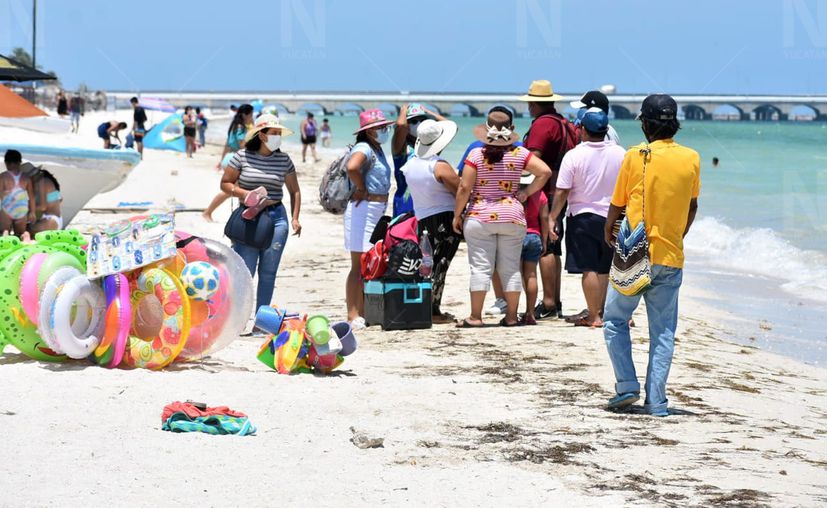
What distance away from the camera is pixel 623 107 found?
144 m

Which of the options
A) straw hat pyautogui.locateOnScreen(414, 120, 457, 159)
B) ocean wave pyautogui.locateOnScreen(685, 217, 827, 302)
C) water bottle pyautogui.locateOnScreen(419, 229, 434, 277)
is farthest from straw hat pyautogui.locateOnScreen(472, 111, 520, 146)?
ocean wave pyautogui.locateOnScreen(685, 217, 827, 302)

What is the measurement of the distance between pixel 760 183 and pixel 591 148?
2513 cm

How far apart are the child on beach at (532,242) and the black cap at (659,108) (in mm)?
2669

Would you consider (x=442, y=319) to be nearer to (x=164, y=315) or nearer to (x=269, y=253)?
(x=269, y=253)

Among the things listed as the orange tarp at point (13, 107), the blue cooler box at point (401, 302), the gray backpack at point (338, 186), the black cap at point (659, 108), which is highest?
the orange tarp at point (13, 107)

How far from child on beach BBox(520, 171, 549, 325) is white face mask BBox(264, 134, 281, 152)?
5.94ft

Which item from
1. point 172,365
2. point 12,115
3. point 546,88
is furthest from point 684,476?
point 12,115

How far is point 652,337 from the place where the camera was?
5.47 metres

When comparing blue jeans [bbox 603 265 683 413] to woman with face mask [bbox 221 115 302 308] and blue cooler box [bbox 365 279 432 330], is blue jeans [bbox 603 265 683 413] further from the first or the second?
woman with face mask [bbox 221 115 302 308]

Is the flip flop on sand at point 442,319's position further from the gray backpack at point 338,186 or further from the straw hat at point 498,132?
the straw hat at point 498,132

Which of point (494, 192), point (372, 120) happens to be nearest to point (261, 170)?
point (372, 120)

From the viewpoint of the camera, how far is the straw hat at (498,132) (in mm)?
7484

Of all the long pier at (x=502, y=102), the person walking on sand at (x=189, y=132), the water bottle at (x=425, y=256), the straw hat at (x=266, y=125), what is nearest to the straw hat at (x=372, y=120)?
the straw hat at (x=266, y=125)

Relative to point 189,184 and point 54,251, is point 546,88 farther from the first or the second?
point 189,184
